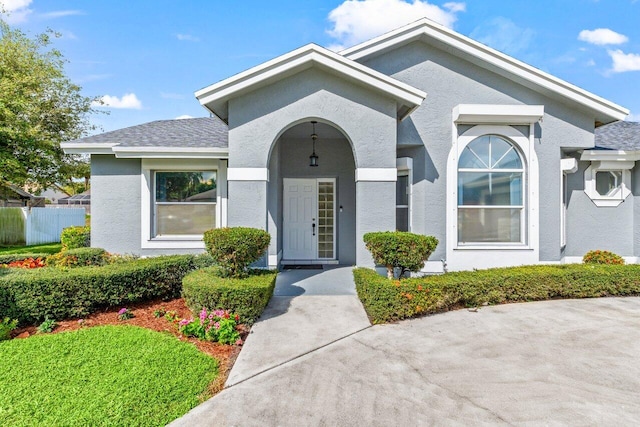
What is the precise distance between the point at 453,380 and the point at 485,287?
3215 mm

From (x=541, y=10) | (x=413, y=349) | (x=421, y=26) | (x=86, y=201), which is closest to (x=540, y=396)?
(x=413, y=349)

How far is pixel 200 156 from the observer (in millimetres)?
9031

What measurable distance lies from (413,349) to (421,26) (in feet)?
26.4

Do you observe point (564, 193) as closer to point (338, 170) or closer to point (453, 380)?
point (338, 170)

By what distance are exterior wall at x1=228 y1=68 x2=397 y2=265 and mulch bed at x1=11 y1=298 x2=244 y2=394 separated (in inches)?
94.4

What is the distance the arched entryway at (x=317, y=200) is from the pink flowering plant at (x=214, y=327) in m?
5.33

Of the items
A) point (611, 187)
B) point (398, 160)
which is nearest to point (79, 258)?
point (398, 160)

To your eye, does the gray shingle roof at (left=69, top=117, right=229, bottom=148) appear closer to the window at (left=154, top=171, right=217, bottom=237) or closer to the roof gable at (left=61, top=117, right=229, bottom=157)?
the roof gable at (left=61, top=117, right=229, bottom=157)

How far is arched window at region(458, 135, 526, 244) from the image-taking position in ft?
28.6

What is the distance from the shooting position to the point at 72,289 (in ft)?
18.6

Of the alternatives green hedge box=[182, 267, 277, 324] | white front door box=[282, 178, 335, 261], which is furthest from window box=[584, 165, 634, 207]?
green hedge box=[182, 267, 277, 324]

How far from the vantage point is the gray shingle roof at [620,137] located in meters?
9.80

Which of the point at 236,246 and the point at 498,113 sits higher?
the point at 498,113

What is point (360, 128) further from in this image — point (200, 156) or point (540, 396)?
point (540, 396)
